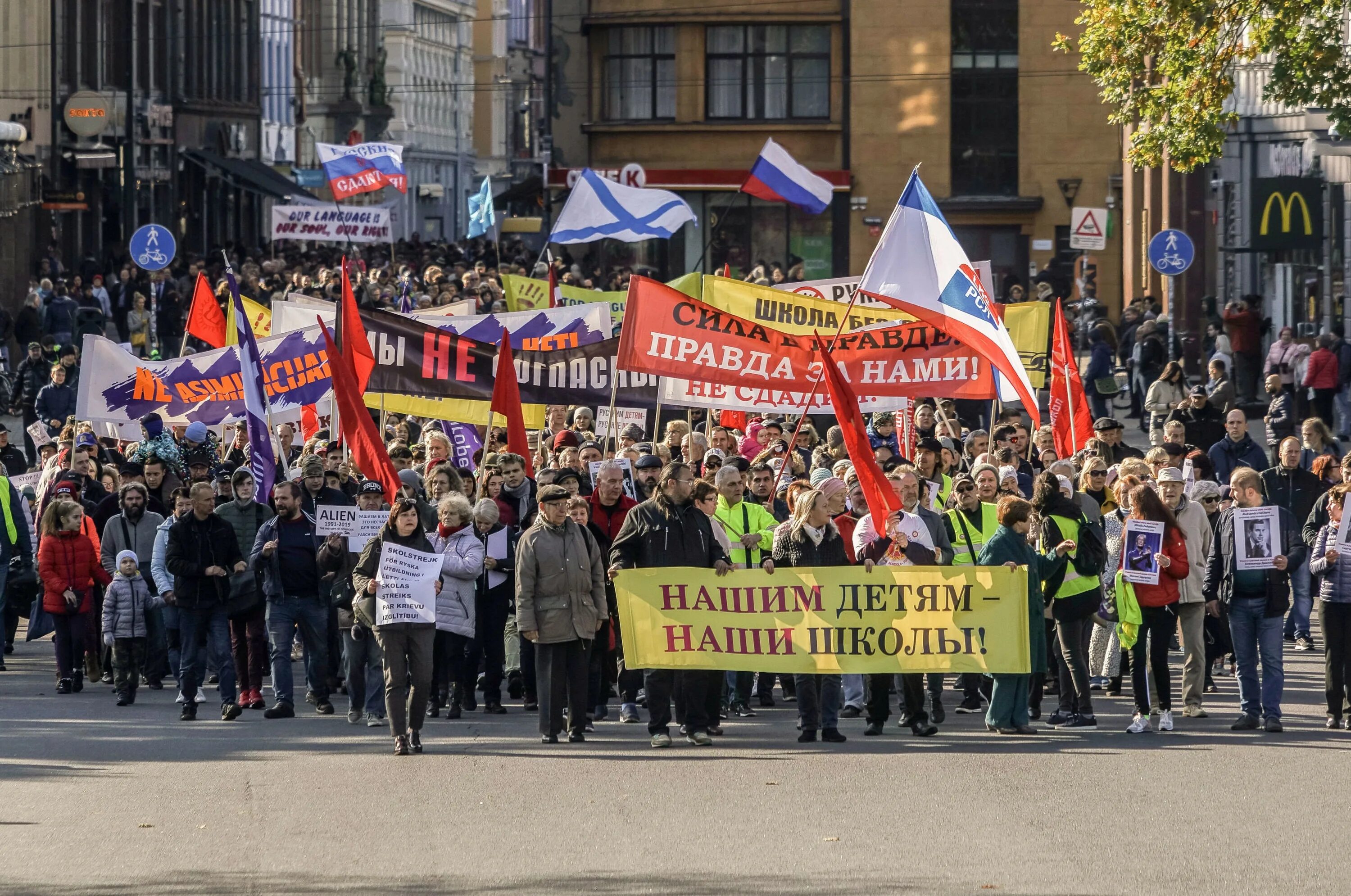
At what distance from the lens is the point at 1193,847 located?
9797 mm

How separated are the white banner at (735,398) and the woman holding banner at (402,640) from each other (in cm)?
387

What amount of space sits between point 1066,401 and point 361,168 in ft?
78.7

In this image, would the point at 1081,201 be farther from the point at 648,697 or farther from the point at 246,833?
the point at 246,833

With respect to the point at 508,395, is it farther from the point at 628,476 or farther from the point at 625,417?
the point at 625,417

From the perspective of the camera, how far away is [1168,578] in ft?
43.4

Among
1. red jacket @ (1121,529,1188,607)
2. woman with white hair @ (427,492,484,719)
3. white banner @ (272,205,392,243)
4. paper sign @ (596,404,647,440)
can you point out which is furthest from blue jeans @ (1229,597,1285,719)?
white banner @ (272,205,392,243)

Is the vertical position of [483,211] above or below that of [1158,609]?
above

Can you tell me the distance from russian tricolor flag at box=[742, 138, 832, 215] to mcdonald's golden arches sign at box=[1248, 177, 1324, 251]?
748 cm

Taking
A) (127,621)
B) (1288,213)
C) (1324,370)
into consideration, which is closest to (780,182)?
(1288,213)

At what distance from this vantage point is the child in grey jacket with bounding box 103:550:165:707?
1499 cm

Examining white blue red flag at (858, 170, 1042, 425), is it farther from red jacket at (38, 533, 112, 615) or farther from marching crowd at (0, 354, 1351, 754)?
red jacket at (38, 533, 112, 615)

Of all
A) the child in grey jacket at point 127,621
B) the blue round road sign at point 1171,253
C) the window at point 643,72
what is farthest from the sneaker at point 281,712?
the window at point 643,72

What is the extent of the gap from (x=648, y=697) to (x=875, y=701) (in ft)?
4.39

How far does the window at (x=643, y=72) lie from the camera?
53.8 metres
